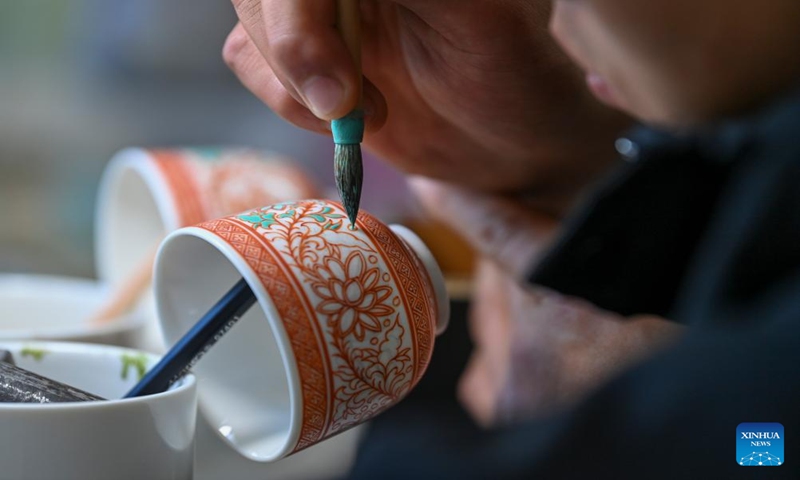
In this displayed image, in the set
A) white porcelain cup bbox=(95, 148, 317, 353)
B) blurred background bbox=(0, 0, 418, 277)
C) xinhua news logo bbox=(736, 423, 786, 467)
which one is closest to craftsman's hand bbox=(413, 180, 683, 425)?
white porcelain cup bbox=(95, 148, 317, 353)

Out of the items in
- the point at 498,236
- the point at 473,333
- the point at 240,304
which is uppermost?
the point at 240,304

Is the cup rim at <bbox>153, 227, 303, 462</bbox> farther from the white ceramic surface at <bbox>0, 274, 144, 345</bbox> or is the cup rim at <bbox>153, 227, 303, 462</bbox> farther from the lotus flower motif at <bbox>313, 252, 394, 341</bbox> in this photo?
Result: the white ceramic surface at <bbox>0, 274, 144, 345</bbox>

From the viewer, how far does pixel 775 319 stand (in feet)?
0.97

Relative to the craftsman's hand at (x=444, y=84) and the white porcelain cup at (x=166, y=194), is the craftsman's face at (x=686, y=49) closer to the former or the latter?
the craftsman's hand at (x=444, y=84)

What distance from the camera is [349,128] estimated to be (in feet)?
1.01

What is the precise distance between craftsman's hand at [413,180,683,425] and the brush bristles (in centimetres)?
32

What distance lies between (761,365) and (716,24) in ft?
0.57

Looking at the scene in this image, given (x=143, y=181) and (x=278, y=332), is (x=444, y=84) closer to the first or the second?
(x=278, y=332)

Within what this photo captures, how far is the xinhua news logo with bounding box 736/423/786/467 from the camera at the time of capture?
29 centimetres

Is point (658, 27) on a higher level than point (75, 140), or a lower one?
higher

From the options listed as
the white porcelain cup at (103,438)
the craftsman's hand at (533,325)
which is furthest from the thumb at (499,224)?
the white porcelain cup at (103,438)

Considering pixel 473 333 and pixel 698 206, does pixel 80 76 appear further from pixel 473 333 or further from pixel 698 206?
pixel 698 206

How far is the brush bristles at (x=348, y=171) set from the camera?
0.31 m

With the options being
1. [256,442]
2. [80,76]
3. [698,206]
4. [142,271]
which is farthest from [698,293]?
[80,76]
